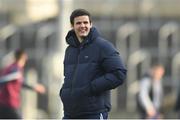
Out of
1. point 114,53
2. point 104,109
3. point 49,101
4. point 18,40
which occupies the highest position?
point 114,53

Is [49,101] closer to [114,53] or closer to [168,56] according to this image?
[168,56]

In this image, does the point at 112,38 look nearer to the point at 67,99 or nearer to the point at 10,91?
the point at 10,91

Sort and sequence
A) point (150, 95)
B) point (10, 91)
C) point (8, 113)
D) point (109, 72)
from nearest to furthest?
point (109, 72), point (10, 91), point (8, 113), point (150, 95)

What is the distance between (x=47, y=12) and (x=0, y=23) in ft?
3.47

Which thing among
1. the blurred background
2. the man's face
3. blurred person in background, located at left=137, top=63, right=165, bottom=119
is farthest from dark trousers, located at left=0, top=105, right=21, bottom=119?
the blurred background

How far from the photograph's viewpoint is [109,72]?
21.4ft

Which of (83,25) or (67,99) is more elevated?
(83,25)

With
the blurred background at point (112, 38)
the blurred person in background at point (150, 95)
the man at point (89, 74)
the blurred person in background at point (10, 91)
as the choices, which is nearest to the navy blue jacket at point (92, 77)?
the man at point (89, 74)

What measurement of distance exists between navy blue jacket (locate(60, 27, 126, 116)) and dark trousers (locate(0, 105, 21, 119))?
446cm

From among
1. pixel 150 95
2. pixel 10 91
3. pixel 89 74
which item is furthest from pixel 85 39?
pixel 150 95

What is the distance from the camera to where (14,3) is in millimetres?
17719

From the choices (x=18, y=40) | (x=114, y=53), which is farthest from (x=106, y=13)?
(x=114, y=53)

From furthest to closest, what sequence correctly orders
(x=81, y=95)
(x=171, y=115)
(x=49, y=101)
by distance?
(x=49, y=101), (x=171, y=115), (x=81, y=95)

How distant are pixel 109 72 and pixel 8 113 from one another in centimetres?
475
